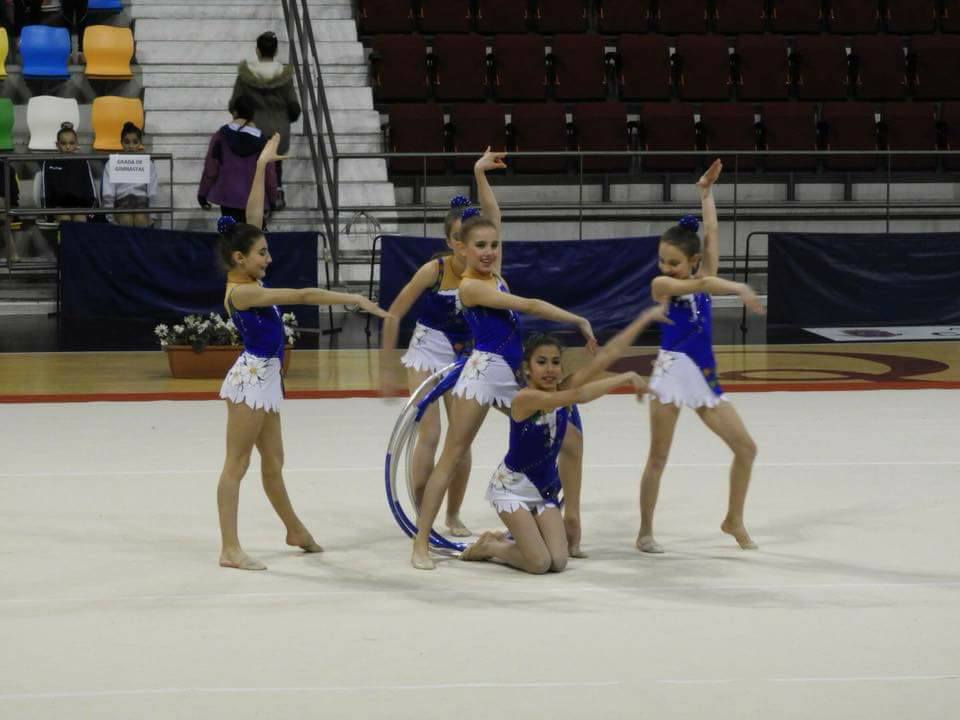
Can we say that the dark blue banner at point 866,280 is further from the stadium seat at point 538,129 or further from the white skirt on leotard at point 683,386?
the white skirt on leotard at point 683,386

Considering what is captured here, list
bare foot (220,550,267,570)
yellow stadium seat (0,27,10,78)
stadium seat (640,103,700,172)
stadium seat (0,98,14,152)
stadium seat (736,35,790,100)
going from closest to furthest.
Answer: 1. bare foot (220,550,267,570)
2. stadium seat (0,98,14,152)
3. yellow stadium seat (0,27,10,78)
4. stadium seat (640,103,700,172)
5. stadium seat (736,35,790,100)

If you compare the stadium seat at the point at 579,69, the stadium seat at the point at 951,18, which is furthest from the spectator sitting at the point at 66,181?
the stadium seat at the point at 951,18

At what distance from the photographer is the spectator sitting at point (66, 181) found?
15.5 meters

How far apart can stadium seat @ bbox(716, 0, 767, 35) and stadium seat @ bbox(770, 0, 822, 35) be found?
0.21 metres

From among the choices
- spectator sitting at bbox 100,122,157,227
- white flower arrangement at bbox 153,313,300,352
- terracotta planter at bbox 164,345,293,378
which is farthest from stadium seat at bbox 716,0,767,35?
terracotta planter at bbox 164,345,293,378

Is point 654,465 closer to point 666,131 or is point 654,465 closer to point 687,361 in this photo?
point 687,361

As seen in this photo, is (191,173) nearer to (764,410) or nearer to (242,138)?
(242,138)

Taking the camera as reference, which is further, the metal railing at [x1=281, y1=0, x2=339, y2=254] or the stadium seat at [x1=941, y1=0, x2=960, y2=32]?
the stadium seat at [x1=941, y1=0, x2=960, y2=32]

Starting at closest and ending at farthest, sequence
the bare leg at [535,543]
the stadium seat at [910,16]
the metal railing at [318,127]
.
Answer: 1. the bare leg at [535,543]
2. the metal railing at [318,127]
3. the stadium seat at [910,16]

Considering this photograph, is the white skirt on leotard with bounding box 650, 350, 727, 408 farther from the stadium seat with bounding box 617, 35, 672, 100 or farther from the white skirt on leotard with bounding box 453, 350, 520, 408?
the stadium seat with bounding box 617, 35, 672, 100

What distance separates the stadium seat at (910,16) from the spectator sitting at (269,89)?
8.21 m

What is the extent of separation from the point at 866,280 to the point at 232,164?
6.34 meters

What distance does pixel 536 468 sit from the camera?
615 centimetres

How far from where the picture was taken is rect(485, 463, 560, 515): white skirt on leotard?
6121 mm
